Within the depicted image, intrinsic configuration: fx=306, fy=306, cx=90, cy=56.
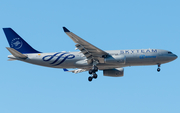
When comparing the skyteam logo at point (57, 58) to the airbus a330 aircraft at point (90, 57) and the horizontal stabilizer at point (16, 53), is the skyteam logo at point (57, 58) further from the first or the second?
the horizontal stabilizer at point (16, 53)

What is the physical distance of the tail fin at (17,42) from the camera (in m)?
51.9

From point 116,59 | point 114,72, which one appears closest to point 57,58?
point 116,59

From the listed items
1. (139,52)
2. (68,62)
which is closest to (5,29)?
(68,62)

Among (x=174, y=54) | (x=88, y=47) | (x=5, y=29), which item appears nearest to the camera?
(x=88, y=47)

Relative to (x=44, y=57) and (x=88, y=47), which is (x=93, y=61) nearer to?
(x=88, y=47)

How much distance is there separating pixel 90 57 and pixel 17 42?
13.3 meters

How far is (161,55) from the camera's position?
4872cm

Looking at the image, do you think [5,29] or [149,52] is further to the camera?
[5,29]

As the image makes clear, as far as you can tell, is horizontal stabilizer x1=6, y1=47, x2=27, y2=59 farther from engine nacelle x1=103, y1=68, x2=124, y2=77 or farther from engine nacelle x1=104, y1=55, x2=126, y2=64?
engine nacelle x1=103, y1=68, x2=124, y2=77

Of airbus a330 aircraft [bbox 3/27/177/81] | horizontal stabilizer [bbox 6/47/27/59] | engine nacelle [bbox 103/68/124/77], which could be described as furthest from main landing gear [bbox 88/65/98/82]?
horizontal stabilizer [bbox 6/47/27/59]

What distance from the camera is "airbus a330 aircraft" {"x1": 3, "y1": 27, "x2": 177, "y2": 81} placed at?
47.7m

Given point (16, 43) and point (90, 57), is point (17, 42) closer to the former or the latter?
point (16, 43)

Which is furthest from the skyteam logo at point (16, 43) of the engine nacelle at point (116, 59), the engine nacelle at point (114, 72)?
the engine nacelle at point (114, 72)

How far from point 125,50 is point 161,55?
228 inches
